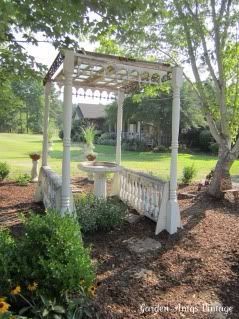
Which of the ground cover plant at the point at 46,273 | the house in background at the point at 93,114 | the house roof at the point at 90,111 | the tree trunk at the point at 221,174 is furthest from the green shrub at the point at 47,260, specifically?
the house roof at the point at 90,111

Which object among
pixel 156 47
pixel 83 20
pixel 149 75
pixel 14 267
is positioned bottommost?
pixel 14 267

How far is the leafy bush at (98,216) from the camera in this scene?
19.7 feet

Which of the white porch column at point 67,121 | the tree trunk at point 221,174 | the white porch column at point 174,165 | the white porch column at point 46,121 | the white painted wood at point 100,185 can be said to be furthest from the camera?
the tree trunk at point 221,174

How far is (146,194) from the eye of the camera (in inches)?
278

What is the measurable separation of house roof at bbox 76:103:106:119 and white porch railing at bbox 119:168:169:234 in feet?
160

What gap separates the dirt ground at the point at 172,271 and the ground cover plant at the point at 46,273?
509 millimetres

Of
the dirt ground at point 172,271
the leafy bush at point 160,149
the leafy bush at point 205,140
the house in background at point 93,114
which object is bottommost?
the dirt ground at point 172,271

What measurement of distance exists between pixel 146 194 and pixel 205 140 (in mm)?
27431

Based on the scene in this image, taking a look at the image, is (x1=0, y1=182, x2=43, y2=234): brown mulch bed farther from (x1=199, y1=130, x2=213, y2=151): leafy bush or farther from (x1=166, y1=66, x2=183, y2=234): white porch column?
(x1=199, y1=130, x2=213, y2=151): leafy bush

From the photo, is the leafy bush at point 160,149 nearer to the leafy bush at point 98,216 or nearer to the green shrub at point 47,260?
the leafy bush at point 98,216

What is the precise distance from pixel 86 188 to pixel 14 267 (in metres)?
7.91

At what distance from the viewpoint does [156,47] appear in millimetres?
9203

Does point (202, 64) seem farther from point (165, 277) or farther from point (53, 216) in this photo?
point (53, 216)

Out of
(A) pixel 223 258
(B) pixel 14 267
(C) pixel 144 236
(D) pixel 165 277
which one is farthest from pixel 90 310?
(C) pixel 144 236
